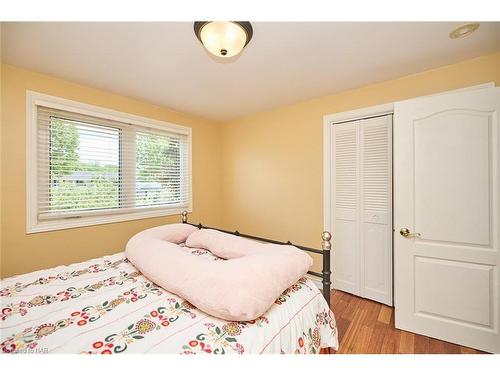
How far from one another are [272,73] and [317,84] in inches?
21.5

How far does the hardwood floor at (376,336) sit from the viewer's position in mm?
1555

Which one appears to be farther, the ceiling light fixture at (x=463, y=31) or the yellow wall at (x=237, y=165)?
the yellow wall at (x=237, y=165)

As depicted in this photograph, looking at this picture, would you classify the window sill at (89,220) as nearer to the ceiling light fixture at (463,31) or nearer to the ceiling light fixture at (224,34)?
the ceiling light fixture at (224,34)

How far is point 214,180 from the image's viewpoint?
3473 mm

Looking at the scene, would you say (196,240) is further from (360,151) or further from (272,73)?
(360,151)

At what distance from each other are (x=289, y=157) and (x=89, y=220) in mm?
2437

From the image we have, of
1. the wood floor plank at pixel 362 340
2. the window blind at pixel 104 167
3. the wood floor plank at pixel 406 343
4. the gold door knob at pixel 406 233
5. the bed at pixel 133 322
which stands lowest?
the wood floor plank at pixel 362 340

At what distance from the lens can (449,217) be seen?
5.20 feet

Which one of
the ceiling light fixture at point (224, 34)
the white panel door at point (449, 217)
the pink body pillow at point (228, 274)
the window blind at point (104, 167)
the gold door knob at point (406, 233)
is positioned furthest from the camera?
the window blind at point (104, 167)

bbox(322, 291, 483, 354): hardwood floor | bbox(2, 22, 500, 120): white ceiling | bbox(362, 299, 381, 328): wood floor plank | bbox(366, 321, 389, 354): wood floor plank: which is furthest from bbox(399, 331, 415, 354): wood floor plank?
bbox(2, 22, 500, 120): white ceiling

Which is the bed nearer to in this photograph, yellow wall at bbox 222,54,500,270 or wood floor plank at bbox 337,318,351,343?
wood floor plank at bbox 337,318,351,343

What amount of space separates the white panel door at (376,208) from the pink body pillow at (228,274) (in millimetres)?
1298

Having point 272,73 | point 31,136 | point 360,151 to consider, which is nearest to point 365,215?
point 360,151

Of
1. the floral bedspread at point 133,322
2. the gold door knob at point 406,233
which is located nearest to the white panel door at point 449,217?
the gold door knob at point 406,233
